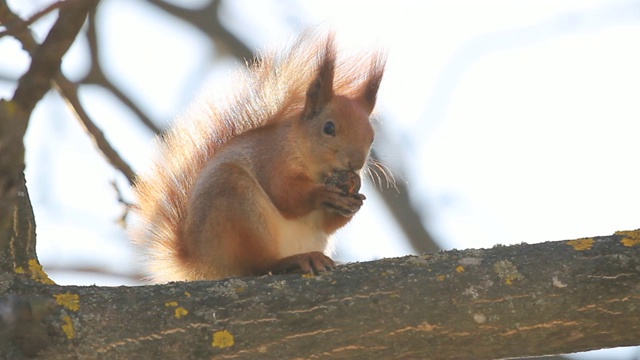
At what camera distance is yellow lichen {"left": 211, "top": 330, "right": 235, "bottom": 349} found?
122 inches

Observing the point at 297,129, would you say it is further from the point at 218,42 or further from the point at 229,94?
the point at 218,42

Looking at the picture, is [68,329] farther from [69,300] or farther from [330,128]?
[330,128]

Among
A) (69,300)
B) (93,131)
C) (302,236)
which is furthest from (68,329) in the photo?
(93,131)

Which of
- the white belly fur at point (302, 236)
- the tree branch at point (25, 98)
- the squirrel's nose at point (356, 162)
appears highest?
the squirrel's nose at point (356, 162)

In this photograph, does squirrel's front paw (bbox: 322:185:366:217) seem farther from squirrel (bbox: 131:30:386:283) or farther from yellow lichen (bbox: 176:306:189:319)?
yellow lichen (bbox: 176:306:189:319)

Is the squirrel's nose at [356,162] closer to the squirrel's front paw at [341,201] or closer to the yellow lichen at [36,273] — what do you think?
the squirrel's front paw at [341,201]

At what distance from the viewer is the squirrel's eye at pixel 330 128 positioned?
4.55 meters

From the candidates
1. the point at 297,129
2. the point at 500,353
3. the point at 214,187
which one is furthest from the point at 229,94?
the point at 500,353

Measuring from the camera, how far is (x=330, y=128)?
15.0ft

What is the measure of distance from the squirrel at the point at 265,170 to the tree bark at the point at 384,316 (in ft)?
1.51

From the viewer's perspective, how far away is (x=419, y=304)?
123 inches

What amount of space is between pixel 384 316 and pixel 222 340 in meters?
0.52

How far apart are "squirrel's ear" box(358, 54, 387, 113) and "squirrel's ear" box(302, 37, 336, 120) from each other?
34 cm

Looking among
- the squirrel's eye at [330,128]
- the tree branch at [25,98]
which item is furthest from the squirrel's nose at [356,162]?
the tree branch at [25,98]
